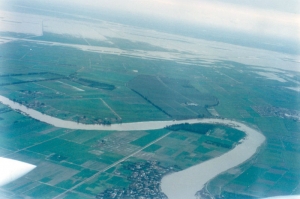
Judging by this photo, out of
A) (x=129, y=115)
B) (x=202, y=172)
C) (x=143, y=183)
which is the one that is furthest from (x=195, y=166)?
(x=129, y=115)

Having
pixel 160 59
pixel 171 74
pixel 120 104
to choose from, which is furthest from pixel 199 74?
pixel 120 104

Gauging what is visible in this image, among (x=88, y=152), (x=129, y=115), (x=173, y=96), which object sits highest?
(x=173, y=96)

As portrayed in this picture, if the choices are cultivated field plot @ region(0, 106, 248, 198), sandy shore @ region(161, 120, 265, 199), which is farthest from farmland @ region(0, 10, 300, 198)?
sandy shore @ region(161, 120, 265, 199)

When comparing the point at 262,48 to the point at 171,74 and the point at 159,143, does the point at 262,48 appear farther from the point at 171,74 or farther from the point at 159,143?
the point at 159,143

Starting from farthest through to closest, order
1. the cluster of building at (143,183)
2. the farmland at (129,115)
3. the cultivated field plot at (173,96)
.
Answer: the cultivated field plot at (173,96), the farmland at (129,115), the cluster of building at (143,183)

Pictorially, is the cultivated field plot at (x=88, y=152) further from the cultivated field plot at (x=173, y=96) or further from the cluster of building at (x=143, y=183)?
the cultivated field plot at (x=173, y=96)

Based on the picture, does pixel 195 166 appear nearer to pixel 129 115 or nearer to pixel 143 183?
pixel 143 183

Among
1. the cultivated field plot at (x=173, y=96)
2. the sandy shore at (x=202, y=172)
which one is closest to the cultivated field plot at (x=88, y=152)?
the sandy shore at (x=202, y=172)
